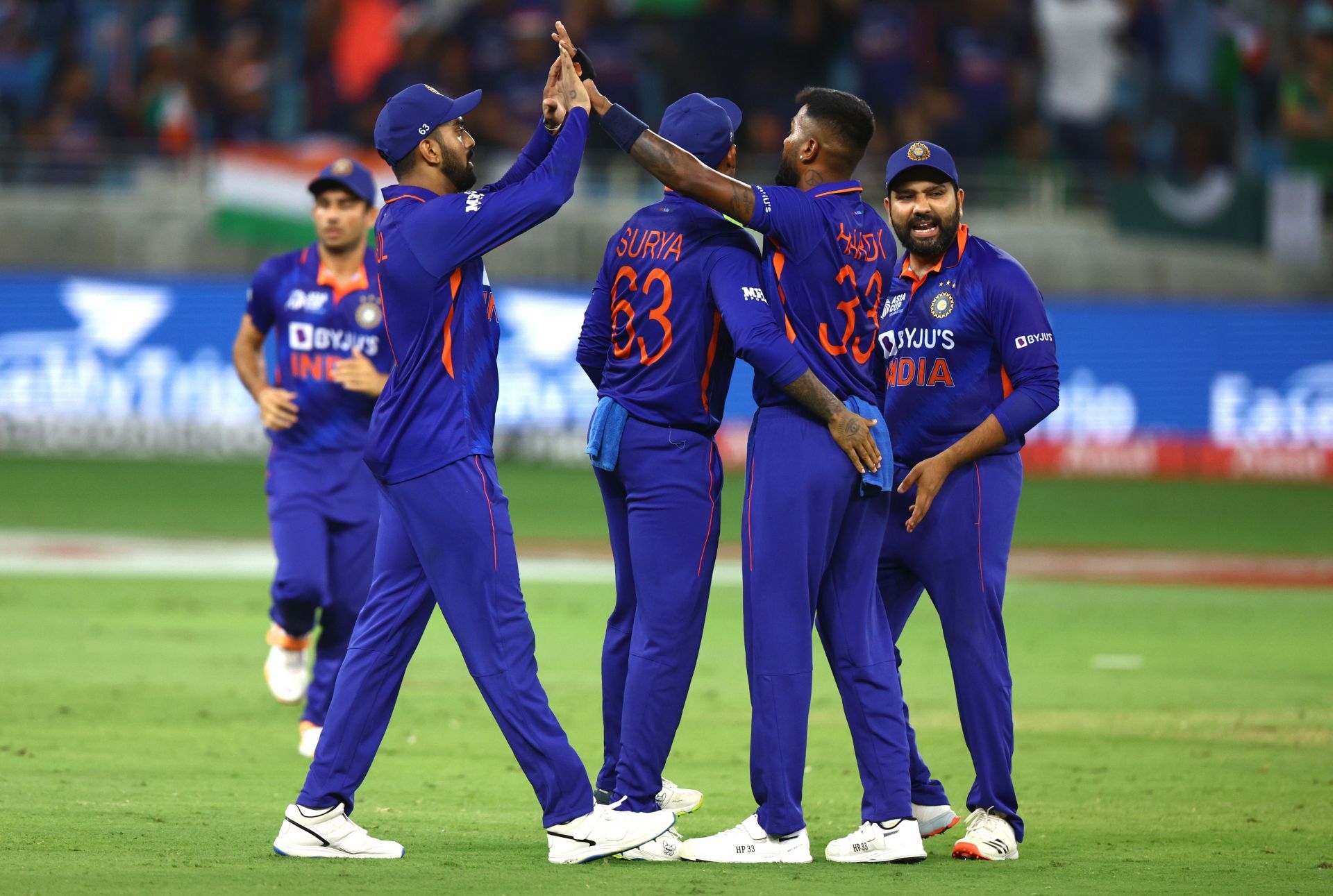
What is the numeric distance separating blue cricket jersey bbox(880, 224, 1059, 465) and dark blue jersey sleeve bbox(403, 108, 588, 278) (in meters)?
1.53

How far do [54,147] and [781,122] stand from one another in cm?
1079

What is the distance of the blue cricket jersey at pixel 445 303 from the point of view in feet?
19.1

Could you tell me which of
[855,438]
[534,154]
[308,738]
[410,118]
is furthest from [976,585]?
[308,738]

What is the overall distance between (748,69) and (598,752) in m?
19.4

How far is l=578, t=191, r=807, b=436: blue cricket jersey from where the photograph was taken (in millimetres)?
6109

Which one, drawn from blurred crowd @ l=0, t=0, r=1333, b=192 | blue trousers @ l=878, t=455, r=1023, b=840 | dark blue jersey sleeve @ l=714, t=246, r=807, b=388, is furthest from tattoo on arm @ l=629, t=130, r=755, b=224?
blurred crowd @ l=0, t=0, r=1333, b=192

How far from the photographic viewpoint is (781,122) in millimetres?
25656

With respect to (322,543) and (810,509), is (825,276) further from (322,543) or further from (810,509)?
(322,543)

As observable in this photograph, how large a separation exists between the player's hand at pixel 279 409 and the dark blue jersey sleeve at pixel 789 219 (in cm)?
351

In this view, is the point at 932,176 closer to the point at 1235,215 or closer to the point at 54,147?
the point at 1235,215

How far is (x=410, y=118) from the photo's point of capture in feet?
19.7

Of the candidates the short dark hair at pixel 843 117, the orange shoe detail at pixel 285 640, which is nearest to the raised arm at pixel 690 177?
the short dark hair at pixel 843 117

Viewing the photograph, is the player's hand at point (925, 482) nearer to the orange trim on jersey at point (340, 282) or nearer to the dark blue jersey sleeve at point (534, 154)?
the dark blue jersey sleeve at point (534, 154)

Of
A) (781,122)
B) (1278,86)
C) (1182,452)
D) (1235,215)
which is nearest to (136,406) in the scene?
(781,122)
